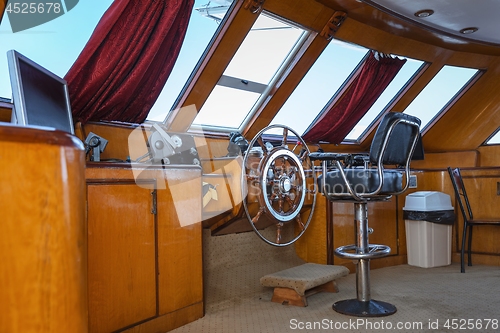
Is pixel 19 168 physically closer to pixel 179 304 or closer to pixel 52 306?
pixel 52 306

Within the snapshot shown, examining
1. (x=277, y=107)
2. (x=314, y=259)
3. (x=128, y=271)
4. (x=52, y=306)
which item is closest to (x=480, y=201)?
(x=314, y=259)

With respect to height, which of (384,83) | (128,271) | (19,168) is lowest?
(128,271)

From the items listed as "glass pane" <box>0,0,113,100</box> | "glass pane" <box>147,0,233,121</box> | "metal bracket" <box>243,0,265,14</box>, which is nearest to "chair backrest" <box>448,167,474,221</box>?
"metal bracket" <box>243,0,265,14</box>

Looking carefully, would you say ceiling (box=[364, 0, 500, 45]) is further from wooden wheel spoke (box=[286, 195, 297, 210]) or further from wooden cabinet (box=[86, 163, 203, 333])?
wooden cabinet (box=[86, 163, 203, 333])

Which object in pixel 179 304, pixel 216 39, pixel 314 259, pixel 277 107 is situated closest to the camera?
pixel 179 304

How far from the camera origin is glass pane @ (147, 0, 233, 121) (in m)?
3.21

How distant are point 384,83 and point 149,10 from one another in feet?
8.94

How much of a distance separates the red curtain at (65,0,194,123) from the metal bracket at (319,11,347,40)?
1386 millimetres

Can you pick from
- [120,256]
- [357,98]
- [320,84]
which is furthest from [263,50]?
[120,256]

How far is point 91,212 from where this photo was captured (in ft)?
6.15

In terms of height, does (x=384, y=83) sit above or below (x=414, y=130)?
above

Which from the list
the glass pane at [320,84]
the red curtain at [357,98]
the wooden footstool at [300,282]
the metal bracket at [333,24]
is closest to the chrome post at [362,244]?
the wooden footstool at [300,282]

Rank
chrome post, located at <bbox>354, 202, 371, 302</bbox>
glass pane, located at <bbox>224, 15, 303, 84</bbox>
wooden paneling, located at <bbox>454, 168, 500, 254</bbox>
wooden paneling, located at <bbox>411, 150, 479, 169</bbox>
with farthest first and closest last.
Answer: wooden paneling, located at <bbox>411, 150, 479, 169</bbox>
wooden paneling, located at <bbox>454, 168, 500, 254</bbox>
glass pane, located at <bbox>224, 15, 303, 84</bbox>
chrome post, located at <bbox>354, 202, 371, 302</bbox>

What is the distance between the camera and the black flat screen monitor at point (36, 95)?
5.35 ft
